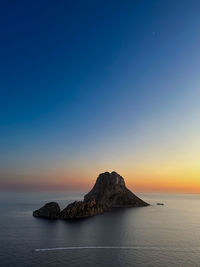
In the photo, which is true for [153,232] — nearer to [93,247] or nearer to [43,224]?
[93,247]

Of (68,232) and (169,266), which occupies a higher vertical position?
(68,232)

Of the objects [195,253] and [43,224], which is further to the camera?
[43,224]

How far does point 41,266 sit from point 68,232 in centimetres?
6775

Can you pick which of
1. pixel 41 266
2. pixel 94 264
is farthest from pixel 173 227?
pixel 41 266

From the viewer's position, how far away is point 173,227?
191750 millimetres

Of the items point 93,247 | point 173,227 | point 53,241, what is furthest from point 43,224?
point 173,227

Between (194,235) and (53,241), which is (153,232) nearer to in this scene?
(194,235)

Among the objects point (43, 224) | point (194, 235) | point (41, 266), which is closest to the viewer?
point (41, 266)

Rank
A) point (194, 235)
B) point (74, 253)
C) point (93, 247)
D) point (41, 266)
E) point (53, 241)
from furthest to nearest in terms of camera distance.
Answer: point (194, 235)
point (53, 241)
point (93, 247)
point (74, 253)
point (41, 266)

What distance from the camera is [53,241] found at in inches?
5413

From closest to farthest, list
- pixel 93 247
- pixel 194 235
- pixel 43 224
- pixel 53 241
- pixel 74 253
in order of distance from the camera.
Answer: pixel 74 253, pixel 93 247, pixel 53 241, pixel 194 235, pixel 43 224

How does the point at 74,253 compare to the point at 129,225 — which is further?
the point at 129,225

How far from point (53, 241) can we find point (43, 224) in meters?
56.1

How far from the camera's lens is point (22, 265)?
9669 cm
